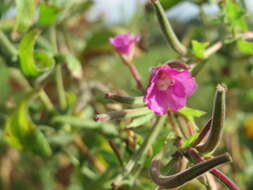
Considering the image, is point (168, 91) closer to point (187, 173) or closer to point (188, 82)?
point (188, 82)

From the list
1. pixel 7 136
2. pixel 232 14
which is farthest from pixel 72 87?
pixel 232 14

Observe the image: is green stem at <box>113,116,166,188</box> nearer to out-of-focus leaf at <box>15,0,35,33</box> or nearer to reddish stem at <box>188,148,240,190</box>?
reddish stem at <box>188,148,240,190</box>

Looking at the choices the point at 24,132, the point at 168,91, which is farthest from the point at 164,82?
the point at 24,132

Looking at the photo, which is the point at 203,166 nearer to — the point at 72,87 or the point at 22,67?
the point at 22,67

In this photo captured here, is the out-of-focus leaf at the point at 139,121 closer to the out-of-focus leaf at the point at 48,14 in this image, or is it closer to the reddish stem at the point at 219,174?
the reddish stem at the point at 219,174

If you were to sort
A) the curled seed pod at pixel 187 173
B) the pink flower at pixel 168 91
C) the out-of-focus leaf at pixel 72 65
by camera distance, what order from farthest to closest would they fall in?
the out-of-focus leaf at pixel 72 65
the pink flower at pixel 168 91
the curled seed pod at pixel 187 173

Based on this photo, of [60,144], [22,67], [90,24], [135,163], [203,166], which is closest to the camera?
[203,166]

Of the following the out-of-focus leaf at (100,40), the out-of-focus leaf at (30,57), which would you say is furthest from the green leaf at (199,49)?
the out-of-focus leaf at (100,40)

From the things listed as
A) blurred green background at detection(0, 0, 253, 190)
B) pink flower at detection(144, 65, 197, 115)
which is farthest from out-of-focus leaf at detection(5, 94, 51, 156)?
pink flower at detection(144, 65, 197, 115)

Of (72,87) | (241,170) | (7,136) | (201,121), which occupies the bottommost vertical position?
(241,170)
